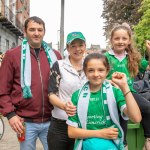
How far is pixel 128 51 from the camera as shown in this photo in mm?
3914

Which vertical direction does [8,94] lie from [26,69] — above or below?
below

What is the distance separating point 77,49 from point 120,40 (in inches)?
22.0

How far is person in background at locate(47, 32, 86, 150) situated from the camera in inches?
134

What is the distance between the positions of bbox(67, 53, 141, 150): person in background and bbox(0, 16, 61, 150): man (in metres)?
0.77

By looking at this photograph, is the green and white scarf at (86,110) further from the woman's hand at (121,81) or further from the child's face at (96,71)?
the woman's hand at (121,81)

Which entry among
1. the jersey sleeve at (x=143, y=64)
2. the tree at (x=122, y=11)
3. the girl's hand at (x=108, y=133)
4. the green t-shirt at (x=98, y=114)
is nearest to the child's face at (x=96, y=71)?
the green t-shirt at (x=98, y=114)

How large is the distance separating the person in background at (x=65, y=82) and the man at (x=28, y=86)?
0.21 meters

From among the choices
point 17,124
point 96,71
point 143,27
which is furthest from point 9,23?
point 96,71

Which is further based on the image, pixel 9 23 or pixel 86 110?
pixel 9 23

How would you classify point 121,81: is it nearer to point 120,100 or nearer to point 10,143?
Answer: point 120,100

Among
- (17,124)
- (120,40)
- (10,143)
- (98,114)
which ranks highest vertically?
(120,40)

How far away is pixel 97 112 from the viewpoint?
2.89m

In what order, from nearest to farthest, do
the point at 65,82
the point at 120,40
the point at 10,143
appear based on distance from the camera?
the point at 65,82, the point at 120,40, the point at 10,143

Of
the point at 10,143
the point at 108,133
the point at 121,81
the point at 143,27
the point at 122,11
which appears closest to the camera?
the point at 121,81
